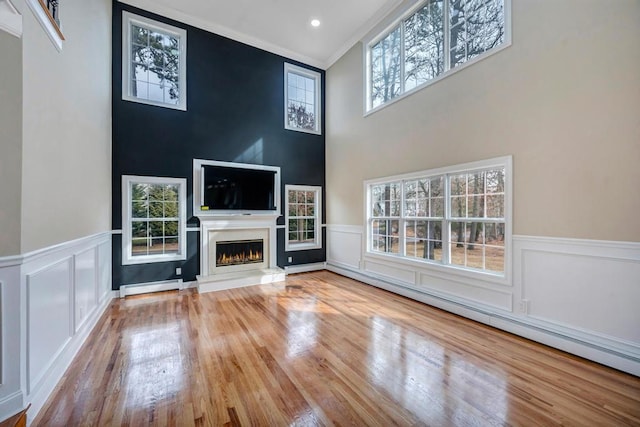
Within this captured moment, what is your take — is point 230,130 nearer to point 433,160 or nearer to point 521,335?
point 433,160

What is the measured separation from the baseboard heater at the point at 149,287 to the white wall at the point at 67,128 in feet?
3.53

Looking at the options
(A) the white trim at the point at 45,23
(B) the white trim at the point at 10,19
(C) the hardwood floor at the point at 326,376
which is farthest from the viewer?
(A) the white trim at the point at 45,23

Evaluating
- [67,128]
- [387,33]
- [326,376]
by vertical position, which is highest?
[387,33]

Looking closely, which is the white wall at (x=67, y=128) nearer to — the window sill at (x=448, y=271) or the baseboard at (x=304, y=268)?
the baseboard at (x=304, y=268)

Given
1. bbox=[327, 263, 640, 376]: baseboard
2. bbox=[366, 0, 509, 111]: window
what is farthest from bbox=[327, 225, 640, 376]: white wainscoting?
bbox=[366, 0, 509, 111]: window

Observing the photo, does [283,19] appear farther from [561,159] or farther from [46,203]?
[561,159]

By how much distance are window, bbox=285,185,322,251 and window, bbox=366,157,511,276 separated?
1.75 m

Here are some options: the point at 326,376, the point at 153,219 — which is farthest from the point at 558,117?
the point at 153,219

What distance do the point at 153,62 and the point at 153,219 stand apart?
2.89 m

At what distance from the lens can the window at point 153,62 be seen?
4.58 m

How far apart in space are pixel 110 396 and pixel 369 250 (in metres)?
4.24

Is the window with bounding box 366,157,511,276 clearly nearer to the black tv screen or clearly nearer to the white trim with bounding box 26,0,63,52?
the black tv screen

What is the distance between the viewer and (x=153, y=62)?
488cm

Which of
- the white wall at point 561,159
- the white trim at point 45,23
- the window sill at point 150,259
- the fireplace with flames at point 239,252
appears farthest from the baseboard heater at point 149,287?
the white wall at point 561,159
